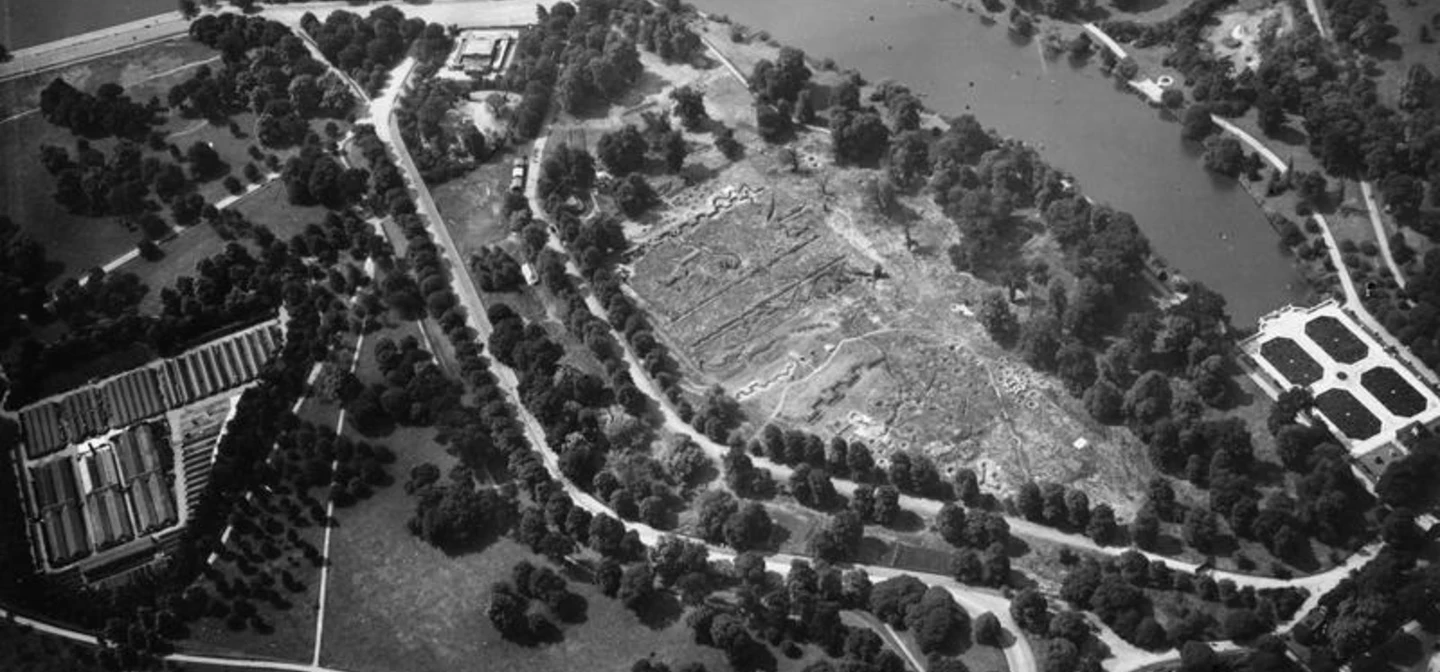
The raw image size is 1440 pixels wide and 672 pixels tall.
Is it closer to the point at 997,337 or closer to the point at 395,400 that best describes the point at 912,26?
the point at 997,337

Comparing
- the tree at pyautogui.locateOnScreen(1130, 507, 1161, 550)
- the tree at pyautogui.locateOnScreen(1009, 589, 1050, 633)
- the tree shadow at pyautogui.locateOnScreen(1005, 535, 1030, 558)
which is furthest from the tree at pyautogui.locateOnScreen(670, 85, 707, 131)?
the tree at pyautogui.locateOnScreen(1009, 589, 1050, 633)

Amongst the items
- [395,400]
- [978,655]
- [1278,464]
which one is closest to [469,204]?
[395,400]

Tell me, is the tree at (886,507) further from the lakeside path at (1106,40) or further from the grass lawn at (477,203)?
the lakeside path at (1106,40)

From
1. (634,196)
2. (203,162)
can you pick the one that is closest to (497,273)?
(634,196)

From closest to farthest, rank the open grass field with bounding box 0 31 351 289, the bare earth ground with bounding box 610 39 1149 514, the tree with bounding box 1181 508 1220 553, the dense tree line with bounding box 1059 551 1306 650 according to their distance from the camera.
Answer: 1. the dense tree line with bounding box 1059 551 1306 650
2. the tree with bounding box 1181 508 1220 553
3. the bare earth ground with bounding box 610 39 1149 514
4. the open grass field with bounding box 0 31 351 289

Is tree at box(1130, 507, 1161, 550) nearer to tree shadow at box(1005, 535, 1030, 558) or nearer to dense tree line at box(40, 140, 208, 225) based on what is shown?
tree shadow at box(1005, 535, 1030, 558)

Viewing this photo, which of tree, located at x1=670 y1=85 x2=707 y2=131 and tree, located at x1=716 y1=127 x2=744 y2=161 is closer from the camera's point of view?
tree, located at x1=716 y1=127 x2=744 y2=161

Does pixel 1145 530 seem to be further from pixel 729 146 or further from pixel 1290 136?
pixel 729 146
